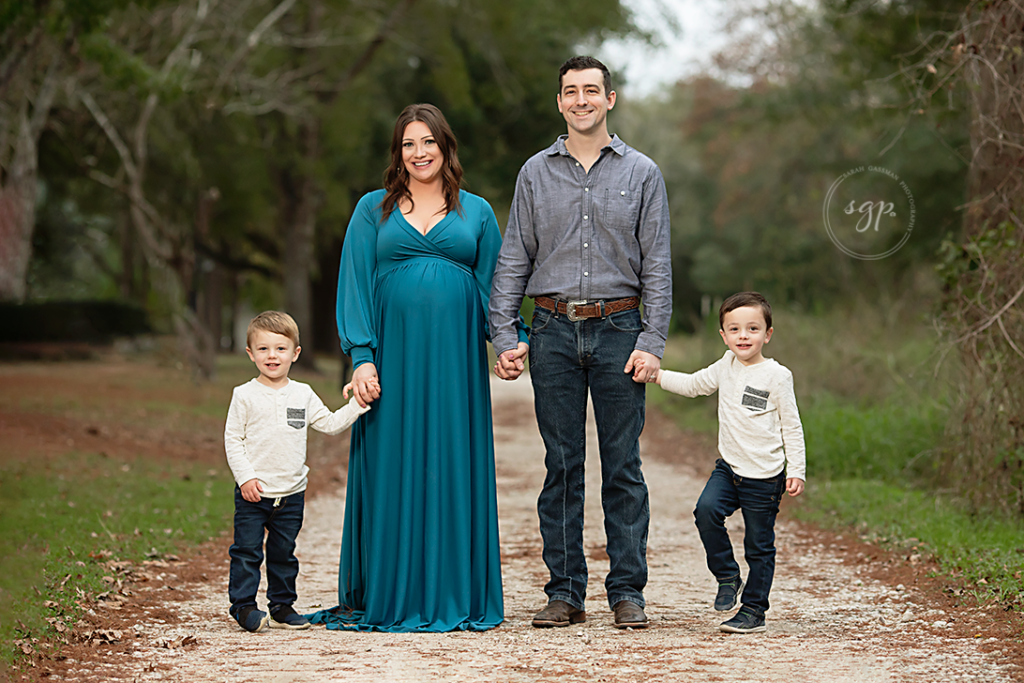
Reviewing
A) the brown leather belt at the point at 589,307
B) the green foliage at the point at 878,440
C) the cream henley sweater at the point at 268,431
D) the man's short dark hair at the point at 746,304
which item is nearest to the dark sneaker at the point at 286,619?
the cream henley sweater at the point at 268,431

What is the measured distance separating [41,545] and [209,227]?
967 inches

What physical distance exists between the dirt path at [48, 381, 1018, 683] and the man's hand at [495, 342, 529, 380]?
1.12 meters

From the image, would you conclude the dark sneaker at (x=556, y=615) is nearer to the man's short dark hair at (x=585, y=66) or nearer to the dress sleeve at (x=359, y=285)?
the dress sleeve at (x=359, y=285)

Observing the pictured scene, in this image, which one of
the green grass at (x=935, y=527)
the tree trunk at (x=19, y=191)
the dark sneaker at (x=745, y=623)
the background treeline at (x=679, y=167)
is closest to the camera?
the dark sneaker at (x=745, y=623)

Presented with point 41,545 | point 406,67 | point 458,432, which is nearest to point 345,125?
point 406,67

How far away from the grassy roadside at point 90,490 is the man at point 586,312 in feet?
7.37

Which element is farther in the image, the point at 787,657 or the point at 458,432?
the point at 458,432

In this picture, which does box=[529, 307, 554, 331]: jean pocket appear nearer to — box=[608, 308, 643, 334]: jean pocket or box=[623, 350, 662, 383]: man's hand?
box=[608, 308, 643, 334]: jean pocket

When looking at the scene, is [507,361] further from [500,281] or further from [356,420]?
[356,420]

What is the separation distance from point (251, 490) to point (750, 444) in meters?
2.18

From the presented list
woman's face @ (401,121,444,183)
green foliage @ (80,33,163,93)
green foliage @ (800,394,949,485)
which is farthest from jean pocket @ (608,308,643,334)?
green foliage @ (80,33,163,93)

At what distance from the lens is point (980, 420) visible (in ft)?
23.2

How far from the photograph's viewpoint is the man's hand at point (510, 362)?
483 cm

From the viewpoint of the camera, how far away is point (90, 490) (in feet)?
28.8
